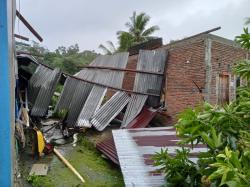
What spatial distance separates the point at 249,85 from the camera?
3205 millimetres

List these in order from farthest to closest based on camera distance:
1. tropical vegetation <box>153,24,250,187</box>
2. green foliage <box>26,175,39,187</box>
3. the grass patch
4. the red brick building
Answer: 1. the red brick building
2. the grass patch
3. green foliage <box>26,175,39,187</box>
4. tropical vegetation <box>153,24,250,187</box>

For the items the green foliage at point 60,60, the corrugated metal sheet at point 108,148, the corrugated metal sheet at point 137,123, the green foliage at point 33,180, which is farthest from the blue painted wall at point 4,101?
the green foliage at point 60,60

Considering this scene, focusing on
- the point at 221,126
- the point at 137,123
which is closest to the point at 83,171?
the point at 137,123

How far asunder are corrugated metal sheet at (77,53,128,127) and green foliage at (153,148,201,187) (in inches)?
203

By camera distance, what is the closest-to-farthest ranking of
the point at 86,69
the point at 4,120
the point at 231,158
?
1. the point at 231,158
2. the point at 4,120
3. the point at 86,69

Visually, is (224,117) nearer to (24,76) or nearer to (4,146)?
(4,146)

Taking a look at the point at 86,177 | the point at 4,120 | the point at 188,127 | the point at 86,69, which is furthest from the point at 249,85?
the point at 86,69

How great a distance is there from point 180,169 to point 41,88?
663 cm

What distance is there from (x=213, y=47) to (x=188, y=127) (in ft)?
21.2

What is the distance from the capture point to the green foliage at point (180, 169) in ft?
12.6

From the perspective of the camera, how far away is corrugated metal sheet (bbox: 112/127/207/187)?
4.94m

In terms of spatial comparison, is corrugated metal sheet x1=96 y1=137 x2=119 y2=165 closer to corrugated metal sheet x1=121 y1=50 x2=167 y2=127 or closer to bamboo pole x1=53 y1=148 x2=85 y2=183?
bamboo pole x1=53 y1=148 x2=85 y2=183

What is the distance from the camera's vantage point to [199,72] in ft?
29.5

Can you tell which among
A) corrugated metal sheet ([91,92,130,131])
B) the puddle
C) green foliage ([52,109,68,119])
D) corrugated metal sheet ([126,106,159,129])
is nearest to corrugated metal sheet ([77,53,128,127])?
corrugated metal sheet ([91,92,130,131])
